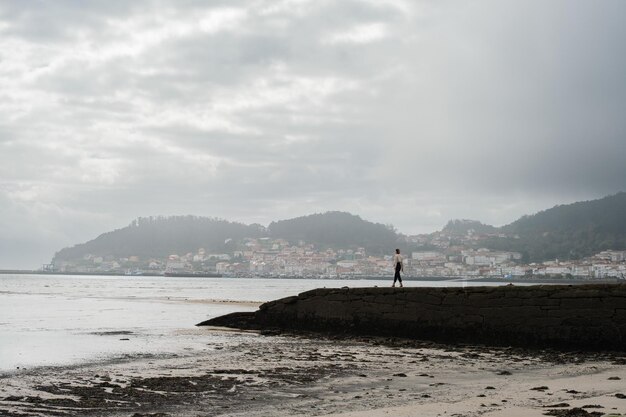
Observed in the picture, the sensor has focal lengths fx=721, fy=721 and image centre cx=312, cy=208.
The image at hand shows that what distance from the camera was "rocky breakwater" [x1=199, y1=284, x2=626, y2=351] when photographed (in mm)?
14664

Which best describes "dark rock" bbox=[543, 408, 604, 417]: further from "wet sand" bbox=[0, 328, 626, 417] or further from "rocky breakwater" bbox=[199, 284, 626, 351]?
"rocky breakwater" bbox=[199, 284, 626, 351]

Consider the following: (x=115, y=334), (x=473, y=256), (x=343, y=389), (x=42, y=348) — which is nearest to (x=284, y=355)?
(x=343, y=389)

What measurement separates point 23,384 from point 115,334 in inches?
390

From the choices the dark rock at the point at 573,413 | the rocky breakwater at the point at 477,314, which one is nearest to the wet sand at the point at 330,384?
the dark rock at the point at 573,413

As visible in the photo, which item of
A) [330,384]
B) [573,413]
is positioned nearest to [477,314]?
[330,384]

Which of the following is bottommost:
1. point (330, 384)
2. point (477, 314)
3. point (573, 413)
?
point (330, 384)

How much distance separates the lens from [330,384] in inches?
405

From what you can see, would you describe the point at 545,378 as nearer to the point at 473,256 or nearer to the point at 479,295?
the point at 479,295

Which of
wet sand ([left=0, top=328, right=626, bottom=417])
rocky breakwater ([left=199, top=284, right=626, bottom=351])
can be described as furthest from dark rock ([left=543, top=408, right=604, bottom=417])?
rocky breakwater ([left=199, top=284, right=626, bottom=351])

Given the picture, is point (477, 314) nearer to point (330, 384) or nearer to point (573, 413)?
point (330, 384)

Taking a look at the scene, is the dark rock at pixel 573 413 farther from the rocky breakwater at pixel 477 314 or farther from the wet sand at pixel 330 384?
the rocky breakwater at pixel 477 314

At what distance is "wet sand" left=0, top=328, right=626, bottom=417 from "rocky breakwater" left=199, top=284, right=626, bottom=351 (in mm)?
637

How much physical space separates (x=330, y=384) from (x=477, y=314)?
692 centimetres

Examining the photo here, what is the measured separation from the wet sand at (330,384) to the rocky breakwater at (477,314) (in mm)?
637
